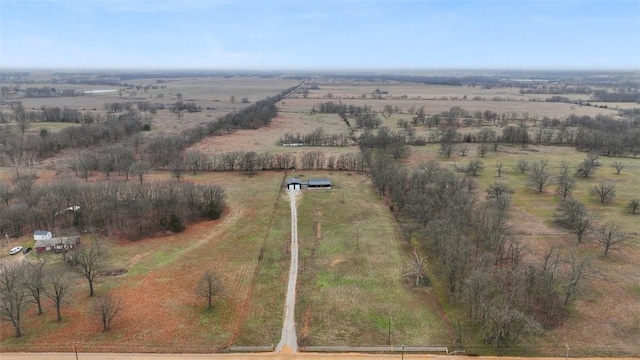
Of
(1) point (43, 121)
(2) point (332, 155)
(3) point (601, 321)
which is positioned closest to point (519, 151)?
(2) point (332, 155)

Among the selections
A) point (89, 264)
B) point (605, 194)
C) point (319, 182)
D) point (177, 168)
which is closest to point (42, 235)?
point (89, 264)

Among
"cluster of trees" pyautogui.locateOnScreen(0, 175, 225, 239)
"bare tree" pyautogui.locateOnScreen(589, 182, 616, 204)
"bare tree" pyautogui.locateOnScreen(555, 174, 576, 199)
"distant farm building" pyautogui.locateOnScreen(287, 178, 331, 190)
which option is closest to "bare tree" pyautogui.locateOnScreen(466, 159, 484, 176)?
"bare tree" pyautogui.locateOnScreen(555, 174, 576, 199)

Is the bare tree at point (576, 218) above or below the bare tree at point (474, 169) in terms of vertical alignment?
below

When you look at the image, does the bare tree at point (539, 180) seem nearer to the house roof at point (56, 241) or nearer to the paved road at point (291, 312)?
the paved road at point (291, 312)

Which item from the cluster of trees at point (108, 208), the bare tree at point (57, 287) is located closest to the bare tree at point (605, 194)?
the cluster of trees at point (108, 208)

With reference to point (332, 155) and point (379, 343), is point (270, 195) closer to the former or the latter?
point (332, 155)

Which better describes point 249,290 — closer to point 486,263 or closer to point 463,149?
point 486,263
